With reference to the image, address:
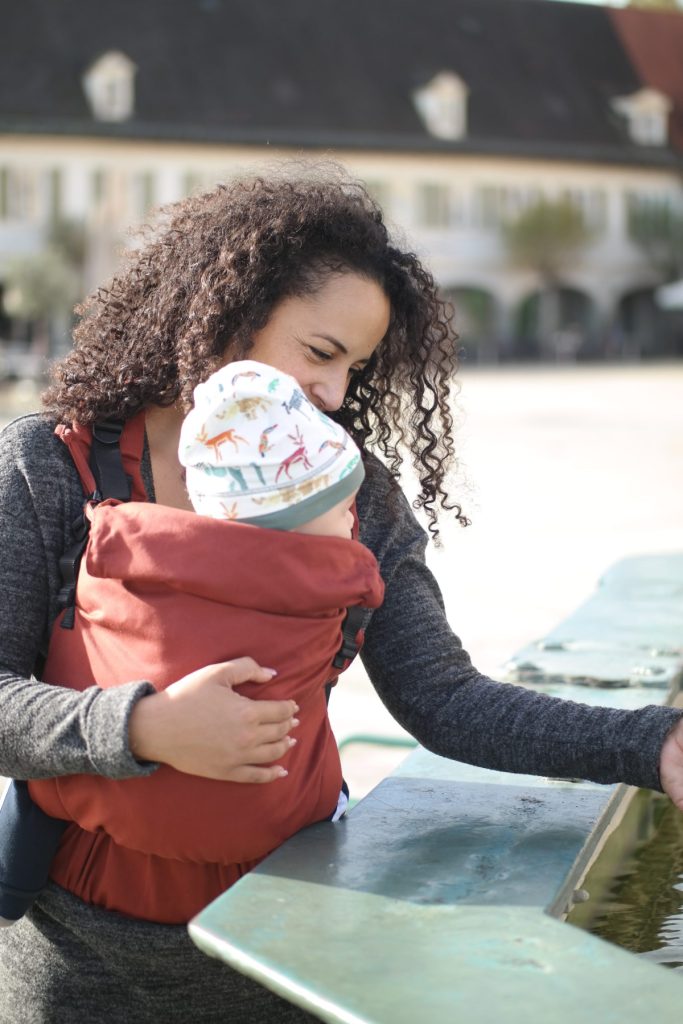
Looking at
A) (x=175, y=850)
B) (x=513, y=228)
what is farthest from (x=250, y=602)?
(x=513, y=228)

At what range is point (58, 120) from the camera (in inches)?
1484

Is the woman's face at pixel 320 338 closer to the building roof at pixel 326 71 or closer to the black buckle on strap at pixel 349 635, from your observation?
the black buckle on strap at pixel 349 635

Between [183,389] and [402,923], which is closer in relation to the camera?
[402,923]

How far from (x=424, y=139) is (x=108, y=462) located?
3981cm

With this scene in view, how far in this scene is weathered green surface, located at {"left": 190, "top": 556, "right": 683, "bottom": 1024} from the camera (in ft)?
4.41

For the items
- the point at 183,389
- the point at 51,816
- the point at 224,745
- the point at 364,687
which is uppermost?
the point at 183,389

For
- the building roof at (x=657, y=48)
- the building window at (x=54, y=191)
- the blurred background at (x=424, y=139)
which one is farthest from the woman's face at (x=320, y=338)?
the building roof at (x=657, y=48)

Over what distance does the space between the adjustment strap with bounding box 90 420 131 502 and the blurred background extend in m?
29.5

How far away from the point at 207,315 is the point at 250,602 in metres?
0.51

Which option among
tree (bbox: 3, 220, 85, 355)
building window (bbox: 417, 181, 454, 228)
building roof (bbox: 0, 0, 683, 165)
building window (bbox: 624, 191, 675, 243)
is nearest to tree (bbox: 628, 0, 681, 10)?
building roof (bbox: 0, 0, 683, 165)

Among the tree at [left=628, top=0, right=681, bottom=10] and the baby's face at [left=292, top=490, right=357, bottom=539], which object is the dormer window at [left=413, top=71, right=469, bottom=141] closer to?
the tree at [left=628, top=0, right=681, bottom=10]

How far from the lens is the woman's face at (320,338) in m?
2.01

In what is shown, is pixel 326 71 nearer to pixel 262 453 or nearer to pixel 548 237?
pixel 548 237

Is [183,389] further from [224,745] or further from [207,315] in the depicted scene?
[224,745]
